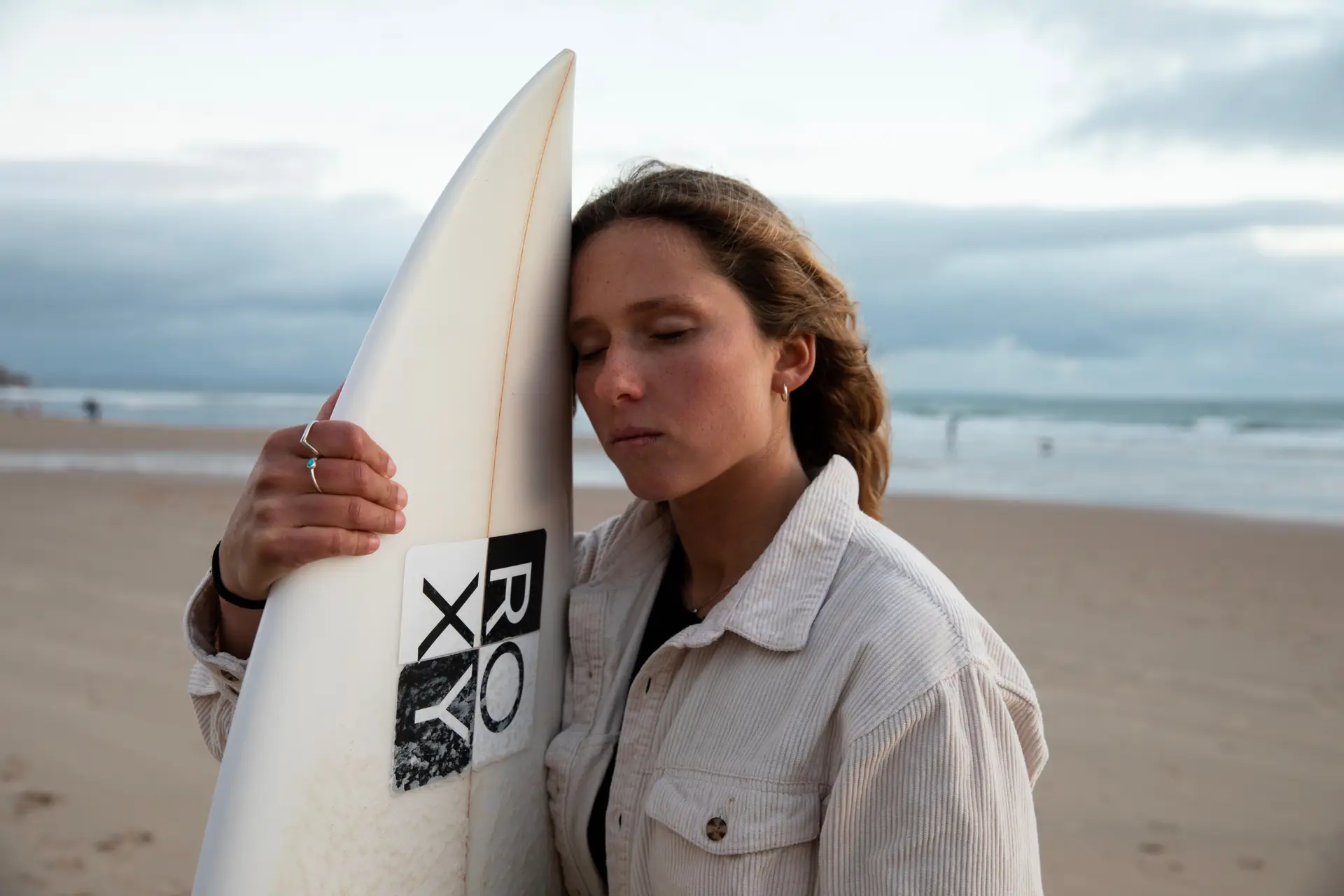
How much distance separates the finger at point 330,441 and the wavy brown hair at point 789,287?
524mm

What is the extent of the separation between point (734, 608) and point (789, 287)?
0.49 metres

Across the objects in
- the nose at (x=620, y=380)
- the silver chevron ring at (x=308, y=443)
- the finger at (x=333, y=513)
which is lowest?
the finger at (x=333, y=513)

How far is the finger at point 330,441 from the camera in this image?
1274 millimetres

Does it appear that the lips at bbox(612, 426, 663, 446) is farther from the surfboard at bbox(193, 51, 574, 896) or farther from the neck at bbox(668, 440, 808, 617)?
the surfboard at bbox(193, 51, 574, 896)

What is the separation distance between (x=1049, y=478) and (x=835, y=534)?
13.4 meters

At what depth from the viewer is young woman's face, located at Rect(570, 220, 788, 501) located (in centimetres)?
140

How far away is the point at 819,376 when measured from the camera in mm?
1688

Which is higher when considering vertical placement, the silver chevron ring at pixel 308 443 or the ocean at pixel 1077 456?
the silver chevron ring at pixel 308 443

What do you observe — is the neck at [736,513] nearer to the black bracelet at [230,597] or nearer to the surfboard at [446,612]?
the surfboard at [446,612]

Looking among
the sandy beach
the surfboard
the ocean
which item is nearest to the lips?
the surfboard

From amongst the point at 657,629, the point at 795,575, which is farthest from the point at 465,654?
the point at 795,575

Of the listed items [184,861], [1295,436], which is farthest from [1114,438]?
[184,861]

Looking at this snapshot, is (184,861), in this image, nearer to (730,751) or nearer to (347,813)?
(347,813)

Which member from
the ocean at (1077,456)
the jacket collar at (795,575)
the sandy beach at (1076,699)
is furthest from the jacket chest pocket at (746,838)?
the ocean at (1077,456)
